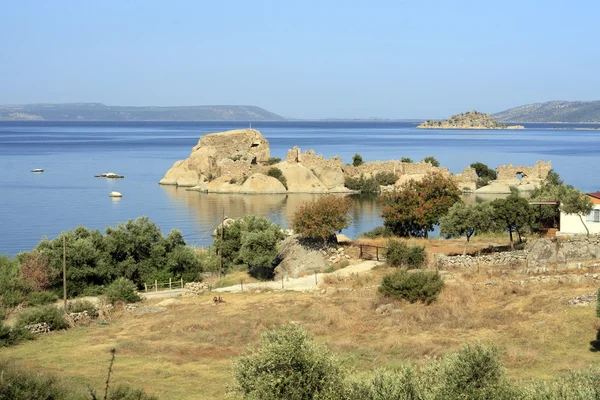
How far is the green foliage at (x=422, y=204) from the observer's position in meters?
39.5

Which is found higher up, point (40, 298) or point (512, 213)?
point (512, 213)

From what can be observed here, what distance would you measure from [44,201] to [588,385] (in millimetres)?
65349

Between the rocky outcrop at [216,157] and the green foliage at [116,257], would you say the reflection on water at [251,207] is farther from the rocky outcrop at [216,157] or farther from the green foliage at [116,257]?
the green foliage at [116,257]

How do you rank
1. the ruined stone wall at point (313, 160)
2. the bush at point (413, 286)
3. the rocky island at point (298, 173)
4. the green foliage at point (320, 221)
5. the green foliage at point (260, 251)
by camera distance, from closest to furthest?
the bush at point (413, 286) < the green foliage at point (320, 221) < the green foliage at point (260, 251) < the rocky island at point (298, 173) < the ruined stone wall at point (313, 160)

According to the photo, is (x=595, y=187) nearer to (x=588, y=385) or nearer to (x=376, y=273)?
(x=376, y=273)

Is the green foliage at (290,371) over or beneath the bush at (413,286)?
over

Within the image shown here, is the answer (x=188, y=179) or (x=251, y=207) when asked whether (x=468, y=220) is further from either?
(x=188, y=179)

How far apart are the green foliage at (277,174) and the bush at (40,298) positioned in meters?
51.7

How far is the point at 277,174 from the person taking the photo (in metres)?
82.0

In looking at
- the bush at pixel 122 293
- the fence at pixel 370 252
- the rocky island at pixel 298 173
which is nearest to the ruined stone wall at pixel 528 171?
the rocky island at pixel 298 173

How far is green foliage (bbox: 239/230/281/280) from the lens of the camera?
34938 mm

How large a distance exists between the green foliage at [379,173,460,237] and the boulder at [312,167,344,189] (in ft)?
132

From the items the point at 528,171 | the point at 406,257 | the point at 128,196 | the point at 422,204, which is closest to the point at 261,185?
the point at 128,196

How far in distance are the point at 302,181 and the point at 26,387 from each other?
6753cm
